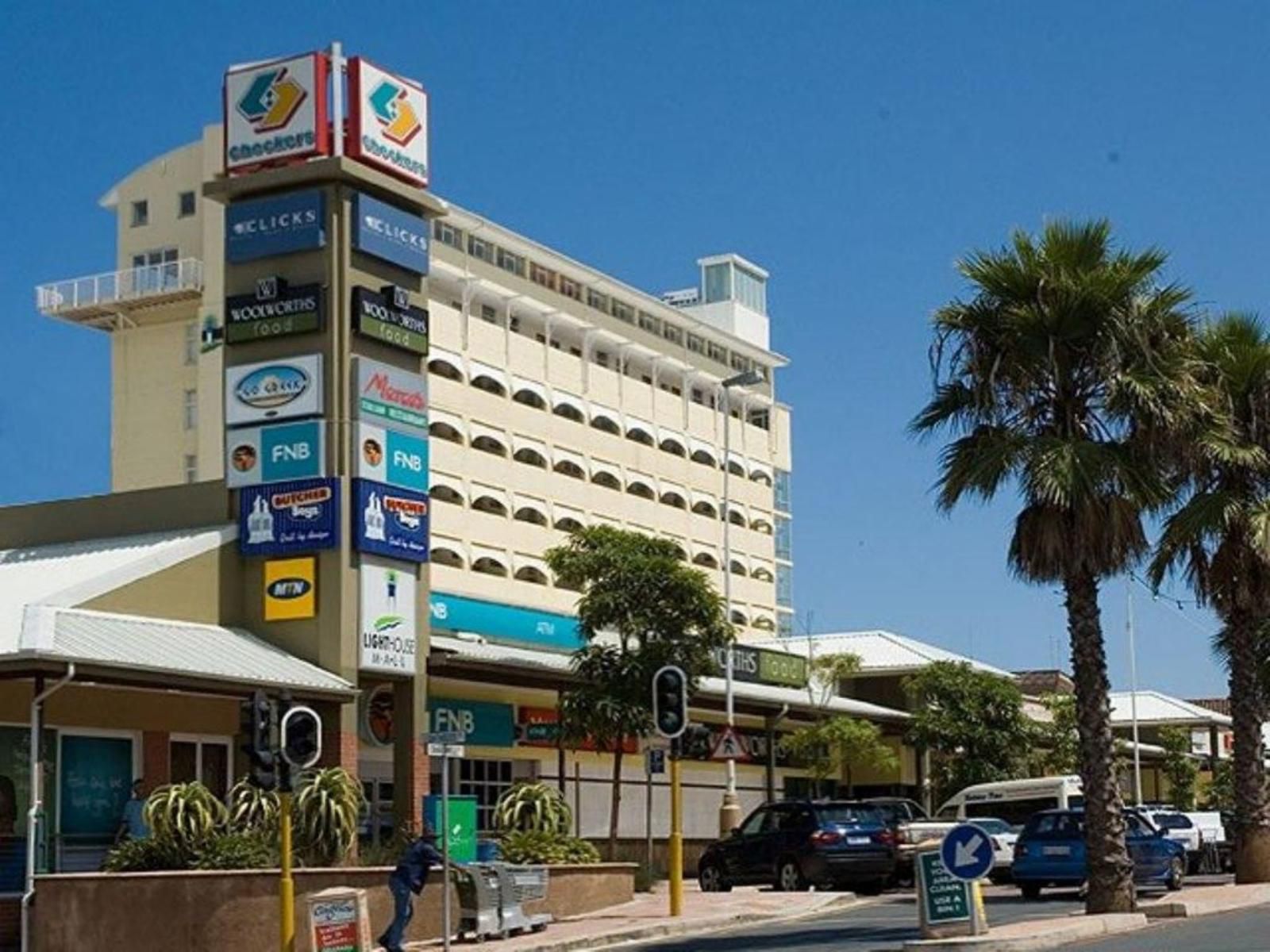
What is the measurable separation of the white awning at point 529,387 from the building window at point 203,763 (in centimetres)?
4976

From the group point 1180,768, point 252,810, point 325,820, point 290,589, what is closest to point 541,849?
point 325,820

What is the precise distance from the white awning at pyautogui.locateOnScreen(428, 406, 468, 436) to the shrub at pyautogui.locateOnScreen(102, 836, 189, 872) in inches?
A: 1987

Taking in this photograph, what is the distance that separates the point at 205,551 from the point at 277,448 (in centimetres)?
217

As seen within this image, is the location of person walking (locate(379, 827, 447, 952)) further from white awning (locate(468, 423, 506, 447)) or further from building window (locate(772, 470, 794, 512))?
building window (locate(772, 470, 794, 512))

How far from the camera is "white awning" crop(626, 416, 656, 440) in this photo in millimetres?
93312

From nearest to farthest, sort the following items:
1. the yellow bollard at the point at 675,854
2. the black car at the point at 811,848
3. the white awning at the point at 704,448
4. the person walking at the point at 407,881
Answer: the person walking at the point at 407,881 < the yellow bollard at the point at 675,854 < the black car at the point at 811,848 < the white awning at the point at 704,448

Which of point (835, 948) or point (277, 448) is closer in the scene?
point (835, 948)

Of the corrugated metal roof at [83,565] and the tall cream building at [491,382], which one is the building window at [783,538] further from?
the corrugated metal roof at [83,565]

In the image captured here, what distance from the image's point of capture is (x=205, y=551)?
3456 centimetres

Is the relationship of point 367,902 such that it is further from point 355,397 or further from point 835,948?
point 355,397

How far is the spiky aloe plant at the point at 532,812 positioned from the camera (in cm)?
3275

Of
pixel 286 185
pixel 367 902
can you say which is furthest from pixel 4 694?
pixel 286 185

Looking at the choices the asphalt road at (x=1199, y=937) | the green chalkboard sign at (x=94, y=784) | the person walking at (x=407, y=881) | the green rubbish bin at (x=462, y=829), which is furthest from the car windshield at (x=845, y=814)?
the person walking at (x=407, y=881)

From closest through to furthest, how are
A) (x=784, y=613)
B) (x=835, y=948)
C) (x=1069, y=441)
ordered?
(x=835, y=948)
(x=1069, y=441)
(x=784, y=613)
